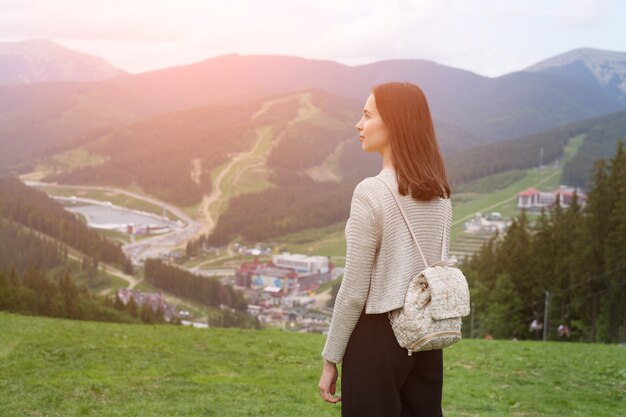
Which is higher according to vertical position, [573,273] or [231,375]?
[573,273]

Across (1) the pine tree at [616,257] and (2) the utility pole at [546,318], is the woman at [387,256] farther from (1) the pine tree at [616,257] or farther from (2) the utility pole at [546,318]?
(2) the utility pole at [546,318]

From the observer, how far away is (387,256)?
12.2ft

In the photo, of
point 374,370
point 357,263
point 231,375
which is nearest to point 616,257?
point 231,375

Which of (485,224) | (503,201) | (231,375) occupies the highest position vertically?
(503,201)

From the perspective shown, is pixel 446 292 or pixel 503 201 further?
pixel 503 201

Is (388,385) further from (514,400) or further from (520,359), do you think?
(520,359)

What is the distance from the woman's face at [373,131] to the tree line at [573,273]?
32.6 meters

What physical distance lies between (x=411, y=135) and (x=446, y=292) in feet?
2.92

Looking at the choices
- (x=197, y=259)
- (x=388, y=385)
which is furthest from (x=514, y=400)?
(x=197, y=259)

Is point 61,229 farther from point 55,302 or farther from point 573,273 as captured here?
point 573,273

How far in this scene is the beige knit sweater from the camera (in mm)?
3658

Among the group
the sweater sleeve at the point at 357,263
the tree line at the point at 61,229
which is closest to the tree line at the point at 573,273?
the sweater sleeve at the point at 357,263

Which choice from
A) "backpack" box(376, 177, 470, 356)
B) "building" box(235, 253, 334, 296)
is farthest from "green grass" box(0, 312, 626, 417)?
"building" box(235, 253, 334, 296)

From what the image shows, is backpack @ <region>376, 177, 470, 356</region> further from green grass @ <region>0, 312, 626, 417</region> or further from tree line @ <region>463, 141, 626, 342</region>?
tree line @ <region>463, 141, 626, 342</region>
